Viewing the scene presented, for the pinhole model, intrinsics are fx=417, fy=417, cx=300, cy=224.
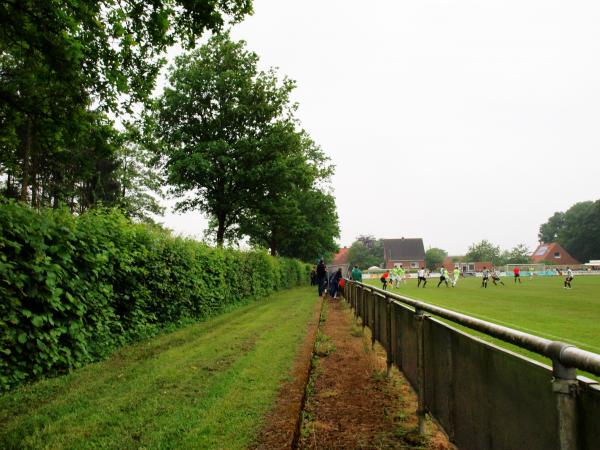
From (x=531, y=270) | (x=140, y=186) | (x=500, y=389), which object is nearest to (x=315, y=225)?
(x=140, y=186)

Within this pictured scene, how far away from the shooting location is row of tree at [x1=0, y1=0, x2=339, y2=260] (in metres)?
9.41

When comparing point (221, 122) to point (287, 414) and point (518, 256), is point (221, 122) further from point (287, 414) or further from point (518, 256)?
point (518, 256)

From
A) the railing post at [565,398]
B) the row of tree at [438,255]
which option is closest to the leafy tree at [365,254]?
the row of tree at [438,255]

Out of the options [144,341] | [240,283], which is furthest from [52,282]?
[240,283]

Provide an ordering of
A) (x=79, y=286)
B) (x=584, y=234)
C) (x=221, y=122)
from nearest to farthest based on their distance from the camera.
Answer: (x=79, y=286) → (x=221, y=122) → (x=584, y=234)

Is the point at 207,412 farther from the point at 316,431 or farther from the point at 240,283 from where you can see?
the point at 240,283

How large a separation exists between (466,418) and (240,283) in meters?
16.8

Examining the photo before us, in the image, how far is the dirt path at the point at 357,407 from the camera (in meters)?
4.00

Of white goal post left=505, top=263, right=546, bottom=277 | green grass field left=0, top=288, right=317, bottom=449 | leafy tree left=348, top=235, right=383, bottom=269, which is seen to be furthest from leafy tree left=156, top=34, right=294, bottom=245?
leafy tree left=348, top=235, right=383, bottom=269

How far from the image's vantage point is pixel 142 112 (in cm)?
1202

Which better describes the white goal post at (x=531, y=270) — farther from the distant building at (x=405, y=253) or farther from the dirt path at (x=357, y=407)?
the dirt path at (x=357, y=407)

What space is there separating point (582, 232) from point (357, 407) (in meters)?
118

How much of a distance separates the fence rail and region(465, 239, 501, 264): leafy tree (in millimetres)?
138300

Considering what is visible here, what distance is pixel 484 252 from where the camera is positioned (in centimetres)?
13100
